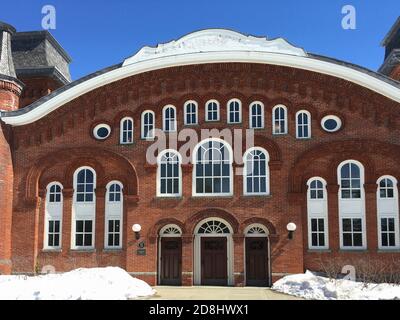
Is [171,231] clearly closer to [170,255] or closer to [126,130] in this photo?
[170,255]

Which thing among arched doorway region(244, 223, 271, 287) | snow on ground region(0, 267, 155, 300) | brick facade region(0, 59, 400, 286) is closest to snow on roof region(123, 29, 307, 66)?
brick facade region(0, 59, 400, 286)

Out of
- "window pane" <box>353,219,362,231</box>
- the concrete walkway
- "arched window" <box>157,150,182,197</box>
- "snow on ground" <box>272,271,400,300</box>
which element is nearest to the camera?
"snow on ground" <box>272,271,400,300</box>

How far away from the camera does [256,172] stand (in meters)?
25.2

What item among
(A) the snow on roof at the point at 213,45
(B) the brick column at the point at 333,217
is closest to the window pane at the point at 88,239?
(A) the snow on roof at the point at 213,45

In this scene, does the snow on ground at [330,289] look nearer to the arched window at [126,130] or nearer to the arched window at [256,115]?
the arched window at [256,115]

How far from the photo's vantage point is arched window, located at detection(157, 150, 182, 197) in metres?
25.5

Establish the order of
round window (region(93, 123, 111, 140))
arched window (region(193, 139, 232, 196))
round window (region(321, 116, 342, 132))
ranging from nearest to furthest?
round window (region(321, 116, 342, 132)) → arched window (region(193, 139, 232, 196)) → round window (region(93, 123, 111, 140))

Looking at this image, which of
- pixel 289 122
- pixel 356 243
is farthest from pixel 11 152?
pixel 356 243

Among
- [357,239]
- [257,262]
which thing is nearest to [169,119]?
[257,262]

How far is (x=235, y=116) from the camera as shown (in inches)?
1016

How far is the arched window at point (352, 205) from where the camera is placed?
24.5 m

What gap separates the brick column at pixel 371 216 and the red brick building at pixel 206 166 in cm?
4

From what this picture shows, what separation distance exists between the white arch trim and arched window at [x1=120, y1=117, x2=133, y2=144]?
199 cm

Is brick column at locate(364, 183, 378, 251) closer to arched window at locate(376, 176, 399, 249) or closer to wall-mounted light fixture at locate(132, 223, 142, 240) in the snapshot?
arched window at locate(376, 176, 399, 249)
